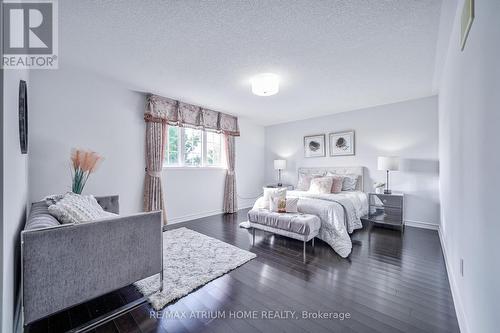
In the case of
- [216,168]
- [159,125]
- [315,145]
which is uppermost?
[159,125]

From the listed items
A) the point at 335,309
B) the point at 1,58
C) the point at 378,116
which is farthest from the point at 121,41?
the point at 378,116

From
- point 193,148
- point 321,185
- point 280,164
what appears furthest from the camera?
point 280,164

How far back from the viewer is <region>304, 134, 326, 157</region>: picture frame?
505cm

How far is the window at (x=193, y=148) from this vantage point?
13.6 feet

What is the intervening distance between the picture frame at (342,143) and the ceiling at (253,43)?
1.27m

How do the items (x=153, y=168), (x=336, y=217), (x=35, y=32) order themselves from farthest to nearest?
1. (x=153, y=168)
2. (x=336, y=217)
3. (x=35, y=32)

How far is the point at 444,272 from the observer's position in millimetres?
2174

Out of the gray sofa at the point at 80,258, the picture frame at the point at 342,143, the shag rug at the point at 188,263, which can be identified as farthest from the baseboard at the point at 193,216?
the picture frame at the point at 342,143

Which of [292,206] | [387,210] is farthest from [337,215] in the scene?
[387,210]

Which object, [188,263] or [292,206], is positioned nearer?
[188,263]

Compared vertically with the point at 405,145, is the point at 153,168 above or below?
below

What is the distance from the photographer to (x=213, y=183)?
15.8ft

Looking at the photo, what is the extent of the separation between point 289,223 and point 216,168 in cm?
266

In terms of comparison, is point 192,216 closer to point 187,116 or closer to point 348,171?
point 187,116
